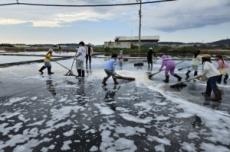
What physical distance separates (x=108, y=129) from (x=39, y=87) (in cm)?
568

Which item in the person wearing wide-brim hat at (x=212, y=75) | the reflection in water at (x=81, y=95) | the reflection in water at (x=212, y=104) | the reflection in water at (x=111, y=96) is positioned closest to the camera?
the reflection in water at (x=212, y=104)

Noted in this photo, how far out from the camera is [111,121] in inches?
236

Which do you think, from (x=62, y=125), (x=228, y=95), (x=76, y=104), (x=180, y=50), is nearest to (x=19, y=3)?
(x=76, y=104)

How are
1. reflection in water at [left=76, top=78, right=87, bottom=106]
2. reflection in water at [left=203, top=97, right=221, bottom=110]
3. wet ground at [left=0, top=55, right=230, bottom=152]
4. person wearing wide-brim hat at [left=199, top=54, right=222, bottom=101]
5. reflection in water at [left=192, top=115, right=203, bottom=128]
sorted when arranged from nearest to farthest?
wet ground at [left=0, top=55, right=230, bottom=152]
reflection in water at [left=192, top=115, right=203, bottom=128]
reflection in water at [left=203, top=97, right=221, bottom=110]
reflection in water at [left=76, top=78, right=87, bottom=106]
person wearing wide-brim hat at [left=199, top=54, right=222, bottom=101]

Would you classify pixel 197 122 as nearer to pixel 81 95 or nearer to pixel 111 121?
pixel 111 121

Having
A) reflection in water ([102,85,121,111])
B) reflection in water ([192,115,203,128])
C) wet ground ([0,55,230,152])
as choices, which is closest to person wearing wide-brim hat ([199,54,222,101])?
wet ground ([0,55,230,152])

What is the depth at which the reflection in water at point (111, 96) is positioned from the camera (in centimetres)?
745

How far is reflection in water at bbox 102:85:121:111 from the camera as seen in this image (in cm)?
745

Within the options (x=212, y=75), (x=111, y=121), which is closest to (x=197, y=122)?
(x=111, y=121)

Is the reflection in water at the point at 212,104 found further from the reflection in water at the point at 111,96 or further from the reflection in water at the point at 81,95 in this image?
the reflection in water at the point at 81,95

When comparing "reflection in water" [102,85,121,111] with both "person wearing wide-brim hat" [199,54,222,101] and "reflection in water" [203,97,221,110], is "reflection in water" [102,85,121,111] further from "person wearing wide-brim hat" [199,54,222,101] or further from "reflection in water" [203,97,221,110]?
"person wearing wide-brim hat" [199,54,222,101]

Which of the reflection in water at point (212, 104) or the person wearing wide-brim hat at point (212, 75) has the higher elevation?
the person wearing wide-brim hat at point (212, 75)

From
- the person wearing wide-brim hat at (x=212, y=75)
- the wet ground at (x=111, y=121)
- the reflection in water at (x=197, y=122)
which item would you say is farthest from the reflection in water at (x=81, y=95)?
the person wearing wide-brim hat at (x=212, y=75)

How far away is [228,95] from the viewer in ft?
30.1
